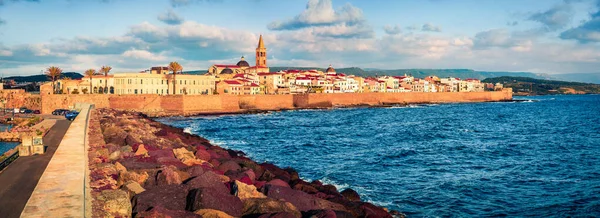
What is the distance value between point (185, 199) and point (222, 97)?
231 feet

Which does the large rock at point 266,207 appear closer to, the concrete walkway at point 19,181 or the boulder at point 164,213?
the boulder at point 164,213

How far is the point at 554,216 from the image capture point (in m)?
16.3

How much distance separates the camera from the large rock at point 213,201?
11062 millimetres

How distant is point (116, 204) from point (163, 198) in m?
1.36

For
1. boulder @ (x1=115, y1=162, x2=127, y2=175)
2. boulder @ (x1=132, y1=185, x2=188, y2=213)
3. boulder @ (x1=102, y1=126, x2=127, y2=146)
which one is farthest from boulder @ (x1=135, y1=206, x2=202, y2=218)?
boulder @ (x1=102, y1=126, x2=127, y2=146)

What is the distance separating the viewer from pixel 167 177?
13172 millimetres

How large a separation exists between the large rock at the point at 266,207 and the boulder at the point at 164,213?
4.77 feet

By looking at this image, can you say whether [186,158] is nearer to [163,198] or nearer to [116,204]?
[163,198]

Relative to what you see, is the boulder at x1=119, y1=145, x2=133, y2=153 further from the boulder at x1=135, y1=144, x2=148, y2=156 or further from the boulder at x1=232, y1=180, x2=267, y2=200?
the boulder at x1=232, y1=180, x2=267, y2=200

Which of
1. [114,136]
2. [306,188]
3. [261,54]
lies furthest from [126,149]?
[261,54]

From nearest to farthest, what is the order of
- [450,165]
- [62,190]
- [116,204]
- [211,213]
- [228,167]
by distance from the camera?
[116,204] → [211,213] → [62,190] → [228,167] → [450,165]

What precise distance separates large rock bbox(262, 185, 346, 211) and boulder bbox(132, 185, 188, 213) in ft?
7.67

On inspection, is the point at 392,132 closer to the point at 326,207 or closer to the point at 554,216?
the point at 554,216

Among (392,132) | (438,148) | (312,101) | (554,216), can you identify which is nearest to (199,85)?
(312,101)
